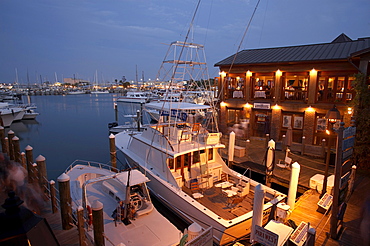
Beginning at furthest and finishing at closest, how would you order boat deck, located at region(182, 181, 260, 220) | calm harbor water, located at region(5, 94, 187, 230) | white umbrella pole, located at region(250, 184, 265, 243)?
1. calm harbor water, located at region(5, 94, 187, 230)
2. boat deck, located at region(182, 181, 260, 220)
3. white umbrella pole, located at region(250, 184, 265, 243)

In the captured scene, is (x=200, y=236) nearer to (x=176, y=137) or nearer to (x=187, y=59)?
(x=176, y=137)

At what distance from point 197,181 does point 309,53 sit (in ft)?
41.6

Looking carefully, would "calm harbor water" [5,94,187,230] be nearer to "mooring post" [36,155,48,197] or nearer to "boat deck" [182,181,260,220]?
"boat deck" [182,181,260,220]

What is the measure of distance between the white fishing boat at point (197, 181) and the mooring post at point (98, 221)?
10.9ft

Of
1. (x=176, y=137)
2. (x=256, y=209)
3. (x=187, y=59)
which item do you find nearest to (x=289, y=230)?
(x=256, y=209)

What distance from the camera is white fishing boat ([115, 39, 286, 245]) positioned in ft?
24.5

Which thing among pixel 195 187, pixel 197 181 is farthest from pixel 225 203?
pixel 197 181

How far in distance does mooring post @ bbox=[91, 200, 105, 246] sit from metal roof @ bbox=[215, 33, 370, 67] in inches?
579

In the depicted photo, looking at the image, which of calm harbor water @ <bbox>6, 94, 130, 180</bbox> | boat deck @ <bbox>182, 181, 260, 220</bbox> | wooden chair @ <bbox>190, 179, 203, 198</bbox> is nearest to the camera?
boat deck @ <bbox>182, 181, 260, 220</bbox>

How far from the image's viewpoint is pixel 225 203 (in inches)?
339

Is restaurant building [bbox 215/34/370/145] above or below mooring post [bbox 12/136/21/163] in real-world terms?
above

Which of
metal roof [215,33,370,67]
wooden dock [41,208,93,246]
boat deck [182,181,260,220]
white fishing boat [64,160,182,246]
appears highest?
metal roof [215,33,370,67]

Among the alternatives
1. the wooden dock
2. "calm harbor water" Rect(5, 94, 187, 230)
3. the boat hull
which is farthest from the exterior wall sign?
the wooden dock

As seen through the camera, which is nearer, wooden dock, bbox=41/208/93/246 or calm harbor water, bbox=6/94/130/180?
wooden dock, bbox=41/208/93/246
